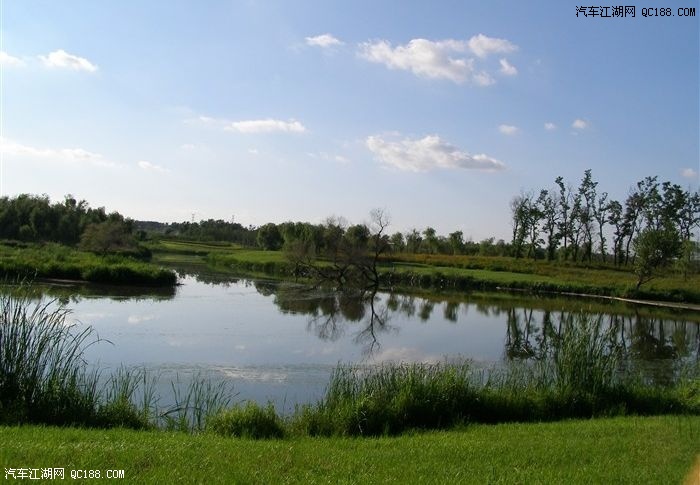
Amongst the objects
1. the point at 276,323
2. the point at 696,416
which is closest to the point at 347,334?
the point at 276,323

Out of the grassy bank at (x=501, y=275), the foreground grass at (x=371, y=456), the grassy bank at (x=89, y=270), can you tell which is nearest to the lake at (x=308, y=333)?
the grassy bank at (x=89, y=270)

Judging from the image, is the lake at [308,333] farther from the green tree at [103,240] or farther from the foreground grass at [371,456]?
the green tree at [103,240]

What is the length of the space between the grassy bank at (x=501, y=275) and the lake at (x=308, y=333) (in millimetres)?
5798

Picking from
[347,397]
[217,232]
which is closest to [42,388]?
[347,397]

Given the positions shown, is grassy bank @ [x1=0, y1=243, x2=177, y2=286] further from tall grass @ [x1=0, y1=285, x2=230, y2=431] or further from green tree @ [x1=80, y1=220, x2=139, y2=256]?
tall grass @ [x1=0, y1=285, x2=230, y2=431]

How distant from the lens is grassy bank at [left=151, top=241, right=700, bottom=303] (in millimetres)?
44688

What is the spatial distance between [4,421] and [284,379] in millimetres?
7330

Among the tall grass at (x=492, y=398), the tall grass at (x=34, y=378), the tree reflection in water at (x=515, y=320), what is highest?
the tall grass at (x=34, y=378)

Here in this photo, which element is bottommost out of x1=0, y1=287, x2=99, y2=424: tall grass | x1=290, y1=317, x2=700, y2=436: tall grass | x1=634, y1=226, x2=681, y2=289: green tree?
x1=290, y1=317, x2=700, y2=436: tall grass

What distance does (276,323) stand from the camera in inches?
981

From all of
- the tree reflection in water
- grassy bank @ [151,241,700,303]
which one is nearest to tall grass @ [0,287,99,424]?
the tree reflection in water

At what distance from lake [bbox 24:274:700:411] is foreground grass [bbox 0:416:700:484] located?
4.73 metres

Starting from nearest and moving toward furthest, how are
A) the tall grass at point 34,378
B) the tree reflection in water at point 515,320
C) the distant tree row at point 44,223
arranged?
the tall grass at point 34,378
the tree reflection in water at point 515,320
the distant tree row at point 44,223

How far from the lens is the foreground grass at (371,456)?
17.6 ft
